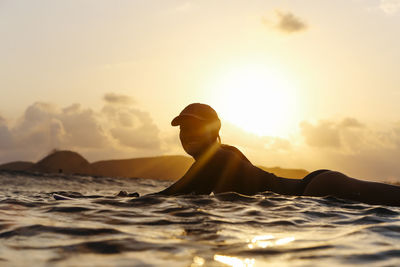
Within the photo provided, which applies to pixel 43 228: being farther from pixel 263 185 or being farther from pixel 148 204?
pixel 263 185

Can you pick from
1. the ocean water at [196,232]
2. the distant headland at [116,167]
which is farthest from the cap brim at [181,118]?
the distant headland at [116,167]

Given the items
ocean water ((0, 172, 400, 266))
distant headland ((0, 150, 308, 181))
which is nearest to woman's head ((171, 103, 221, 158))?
ocean water ((0, 172, 400, 266))

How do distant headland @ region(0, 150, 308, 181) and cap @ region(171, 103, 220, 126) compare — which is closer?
cap @ region(171, 103, 220, 126)

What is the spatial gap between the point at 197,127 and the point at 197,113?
0.65 ft

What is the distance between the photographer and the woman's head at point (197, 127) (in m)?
5.20

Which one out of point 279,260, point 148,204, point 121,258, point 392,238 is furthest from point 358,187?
point 121,258

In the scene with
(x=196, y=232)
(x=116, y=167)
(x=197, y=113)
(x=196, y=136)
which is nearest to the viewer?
(x=196, y=232)

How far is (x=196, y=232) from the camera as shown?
3213 millimetres

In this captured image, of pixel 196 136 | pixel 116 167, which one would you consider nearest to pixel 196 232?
pixel 196 136

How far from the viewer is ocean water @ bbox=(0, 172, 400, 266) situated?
246 cm

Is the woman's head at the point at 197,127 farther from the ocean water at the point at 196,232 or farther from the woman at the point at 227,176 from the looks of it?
the ocean water at the point at 196,232

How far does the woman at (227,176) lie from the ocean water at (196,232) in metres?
0.20

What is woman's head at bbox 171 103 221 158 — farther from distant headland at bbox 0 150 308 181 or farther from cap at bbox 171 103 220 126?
distant headland at bbox 0 150 308 181

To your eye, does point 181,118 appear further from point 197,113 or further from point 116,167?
point 116,167
